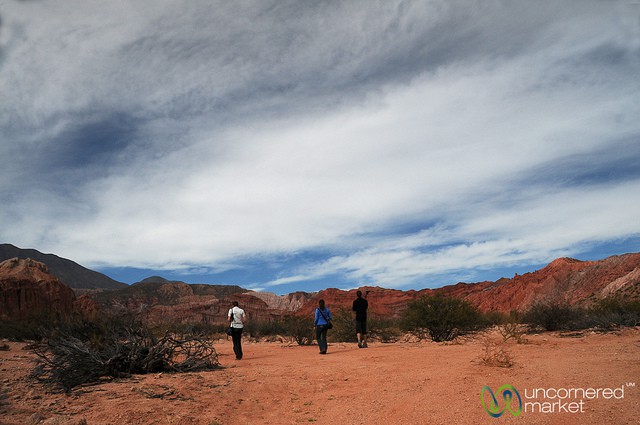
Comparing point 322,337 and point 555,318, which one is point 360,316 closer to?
point 322,337

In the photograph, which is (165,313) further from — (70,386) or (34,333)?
(70,386)

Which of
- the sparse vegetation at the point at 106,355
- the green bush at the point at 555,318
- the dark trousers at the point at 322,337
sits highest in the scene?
the sparse vegetation at the point at 106,355

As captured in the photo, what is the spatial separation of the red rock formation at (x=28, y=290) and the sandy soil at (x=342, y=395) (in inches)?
1527

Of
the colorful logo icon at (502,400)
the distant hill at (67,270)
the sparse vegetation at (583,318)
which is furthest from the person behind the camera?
the distant hill at (67,270)

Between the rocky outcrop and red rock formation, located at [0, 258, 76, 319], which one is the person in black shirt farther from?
red rock formation, located at [0, 258, 76, 319]

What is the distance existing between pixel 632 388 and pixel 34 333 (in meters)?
21.9

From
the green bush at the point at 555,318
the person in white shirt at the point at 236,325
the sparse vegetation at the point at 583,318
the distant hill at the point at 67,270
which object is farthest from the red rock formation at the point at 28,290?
the distant hill at the point at 67,270

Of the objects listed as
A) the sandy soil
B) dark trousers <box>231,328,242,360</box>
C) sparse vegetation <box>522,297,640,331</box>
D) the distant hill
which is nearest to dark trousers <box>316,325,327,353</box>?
dark trousers <box>231,328,242,360</box>

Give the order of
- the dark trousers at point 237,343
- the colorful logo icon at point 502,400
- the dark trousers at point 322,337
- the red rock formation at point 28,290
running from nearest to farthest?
1. the colorful logo icon at point 502,400
2. the dark trousers at point 237,343
3. the dark trousers at point 322,337
4. the red rock formation at point 28,290

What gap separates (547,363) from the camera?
281 inches

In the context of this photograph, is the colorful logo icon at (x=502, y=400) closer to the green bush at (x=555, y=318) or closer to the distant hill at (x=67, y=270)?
the green bush at (x=555, y=318)

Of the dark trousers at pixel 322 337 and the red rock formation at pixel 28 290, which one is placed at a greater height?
the red rock formation at pixel 28 290

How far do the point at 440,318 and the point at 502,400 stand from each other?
12.4 metres

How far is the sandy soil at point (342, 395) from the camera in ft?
16.0
